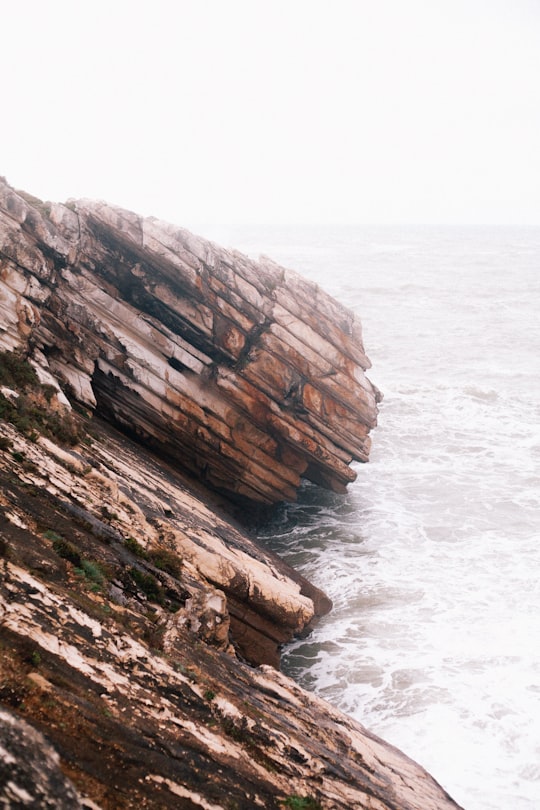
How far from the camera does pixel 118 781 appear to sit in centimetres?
740

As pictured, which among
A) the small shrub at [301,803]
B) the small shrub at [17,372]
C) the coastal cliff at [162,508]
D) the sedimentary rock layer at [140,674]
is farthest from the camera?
the small shrub at [17,372]

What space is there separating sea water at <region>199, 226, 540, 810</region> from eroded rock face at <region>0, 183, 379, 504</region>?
13.4 feet

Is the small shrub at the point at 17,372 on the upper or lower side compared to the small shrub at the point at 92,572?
upper

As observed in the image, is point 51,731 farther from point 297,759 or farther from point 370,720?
point 370,720

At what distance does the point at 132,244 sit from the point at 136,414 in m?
6.91

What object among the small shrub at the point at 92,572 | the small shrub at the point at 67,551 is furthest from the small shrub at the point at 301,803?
the small shrub at the point at 67,551

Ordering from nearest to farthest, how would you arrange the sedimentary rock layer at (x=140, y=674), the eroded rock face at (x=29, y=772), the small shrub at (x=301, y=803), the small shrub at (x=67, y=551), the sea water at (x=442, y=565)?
the eroded rock face at (x=29, y=772) < the sedimentary rock layer at (x=140, y=674) < the small shrub at (x=301, y=803) < the small shrub at (x=67, y=551) < the sea water at (x=442, y=565)

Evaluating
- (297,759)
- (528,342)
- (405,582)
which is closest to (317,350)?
(405,582)

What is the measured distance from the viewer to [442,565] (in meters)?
24.3

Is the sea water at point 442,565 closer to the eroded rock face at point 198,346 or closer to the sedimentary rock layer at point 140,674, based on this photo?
the sedimentary rock layer at point 140,674

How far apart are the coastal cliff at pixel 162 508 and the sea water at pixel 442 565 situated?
6.09 feet

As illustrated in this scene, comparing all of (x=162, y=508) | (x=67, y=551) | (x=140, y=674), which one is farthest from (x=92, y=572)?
(x=162, y=508)

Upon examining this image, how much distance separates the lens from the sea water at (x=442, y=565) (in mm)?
16188

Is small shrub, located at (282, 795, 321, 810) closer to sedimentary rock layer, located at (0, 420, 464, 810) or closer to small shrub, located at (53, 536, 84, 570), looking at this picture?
sedimentary rock layer, located at (0, 420, 464, 810)
